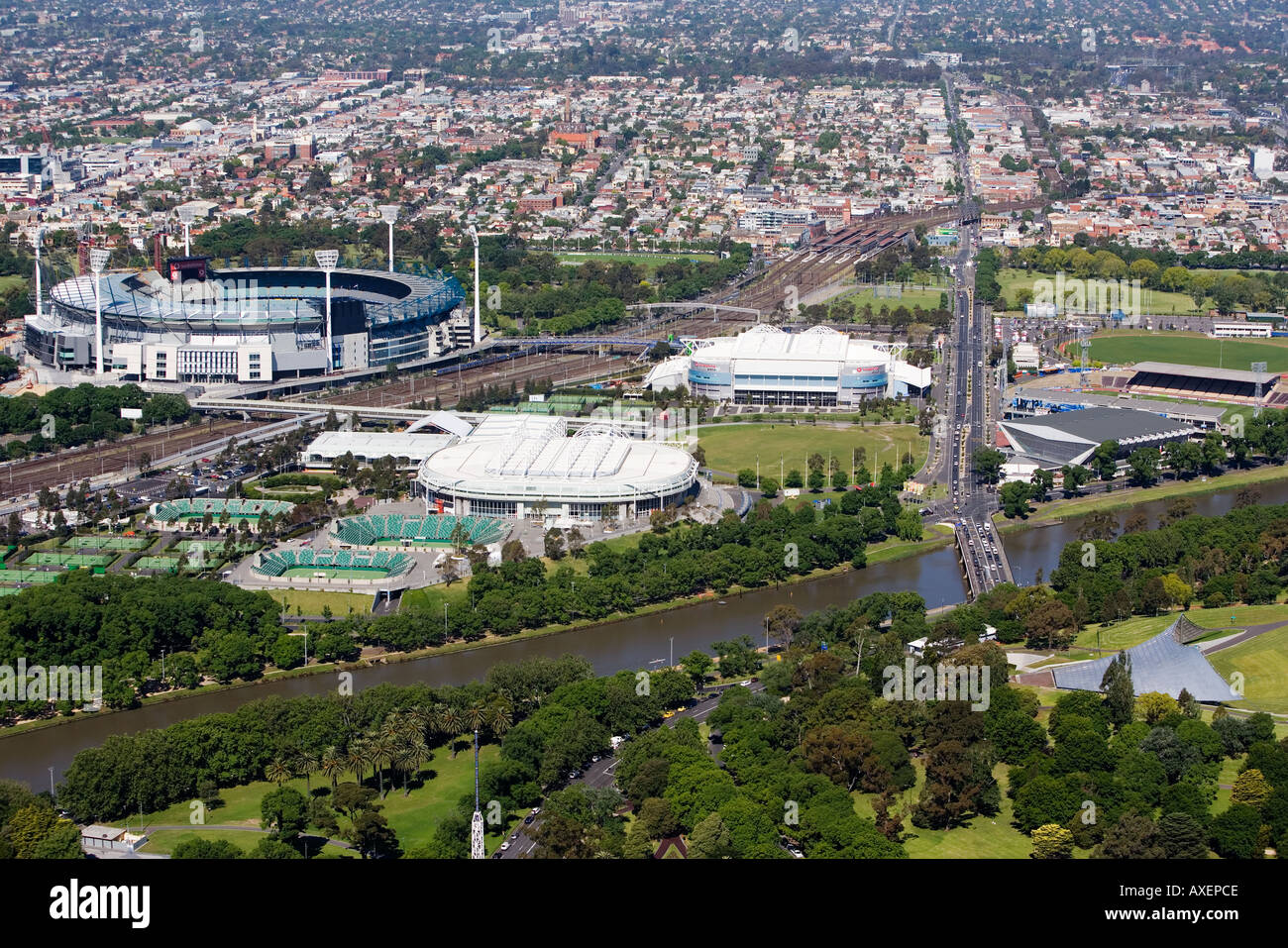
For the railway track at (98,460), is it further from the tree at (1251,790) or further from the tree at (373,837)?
the tree at (1251,790)

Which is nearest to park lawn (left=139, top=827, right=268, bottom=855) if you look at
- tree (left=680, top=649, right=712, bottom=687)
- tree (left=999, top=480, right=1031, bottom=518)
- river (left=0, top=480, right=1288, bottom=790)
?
river (left=0, top=480, right=1288, bottom=790)

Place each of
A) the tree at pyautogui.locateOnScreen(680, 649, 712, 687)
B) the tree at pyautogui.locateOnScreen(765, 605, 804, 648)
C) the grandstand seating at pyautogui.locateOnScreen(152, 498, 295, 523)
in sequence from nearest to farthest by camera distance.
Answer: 1. the tree at pyautogui.locateOnScreen(680, 649, 712, 687)
2. the tree at pyautogui.locateOnScreen(765, 605, 804, 648)
3. the grandstand seating at pyautogui.locateOnScreen(152, 498, 295, 523)

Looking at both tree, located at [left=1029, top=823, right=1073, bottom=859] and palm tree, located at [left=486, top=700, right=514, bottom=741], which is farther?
palm tree, located at [left=486, top=700, right=514, bottom=741]

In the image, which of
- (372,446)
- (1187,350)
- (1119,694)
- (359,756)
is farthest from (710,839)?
(1187,350)

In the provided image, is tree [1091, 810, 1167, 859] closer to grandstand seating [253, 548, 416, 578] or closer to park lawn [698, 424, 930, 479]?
grandstand seating [253, 548, 416, 578]

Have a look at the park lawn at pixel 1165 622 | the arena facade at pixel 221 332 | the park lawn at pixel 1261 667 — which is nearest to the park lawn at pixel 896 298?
the arena facade at pixel 221 332
